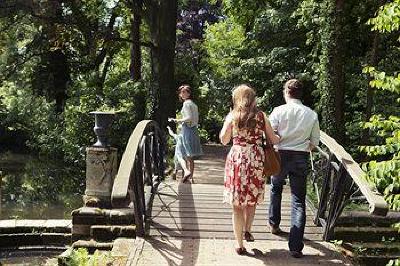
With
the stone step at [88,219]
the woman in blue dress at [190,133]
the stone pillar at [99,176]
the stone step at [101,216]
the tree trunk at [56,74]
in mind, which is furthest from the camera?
the tree trunk at [56,74]

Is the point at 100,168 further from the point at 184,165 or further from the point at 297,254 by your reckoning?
the point at 297,254

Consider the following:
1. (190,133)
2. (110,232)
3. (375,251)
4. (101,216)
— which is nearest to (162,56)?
(190,133)

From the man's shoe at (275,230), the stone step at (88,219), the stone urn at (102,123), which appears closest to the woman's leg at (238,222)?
the man's shoe at (275,230)

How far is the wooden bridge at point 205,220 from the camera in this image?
5867 mm

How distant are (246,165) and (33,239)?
5570mm

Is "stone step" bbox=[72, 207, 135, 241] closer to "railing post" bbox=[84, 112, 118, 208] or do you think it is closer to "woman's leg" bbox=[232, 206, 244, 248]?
"railing post" bbox=[84, 112, 118, 208]

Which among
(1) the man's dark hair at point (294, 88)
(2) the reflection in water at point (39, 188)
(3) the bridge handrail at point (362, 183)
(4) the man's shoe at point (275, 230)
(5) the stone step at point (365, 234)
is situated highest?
(1) the man's dark hair at point (294, 88)

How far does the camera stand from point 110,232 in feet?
24.2

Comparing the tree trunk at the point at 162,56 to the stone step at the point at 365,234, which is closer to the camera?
the stone step at the point at 365,234

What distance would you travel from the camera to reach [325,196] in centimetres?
736

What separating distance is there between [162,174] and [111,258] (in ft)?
16.4

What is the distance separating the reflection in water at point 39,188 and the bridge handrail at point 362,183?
8742 millimetres

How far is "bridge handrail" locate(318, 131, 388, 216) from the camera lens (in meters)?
5.20

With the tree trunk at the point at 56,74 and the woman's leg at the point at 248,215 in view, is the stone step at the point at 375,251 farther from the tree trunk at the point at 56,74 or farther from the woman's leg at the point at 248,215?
the tree trunk at the point at 56,74
